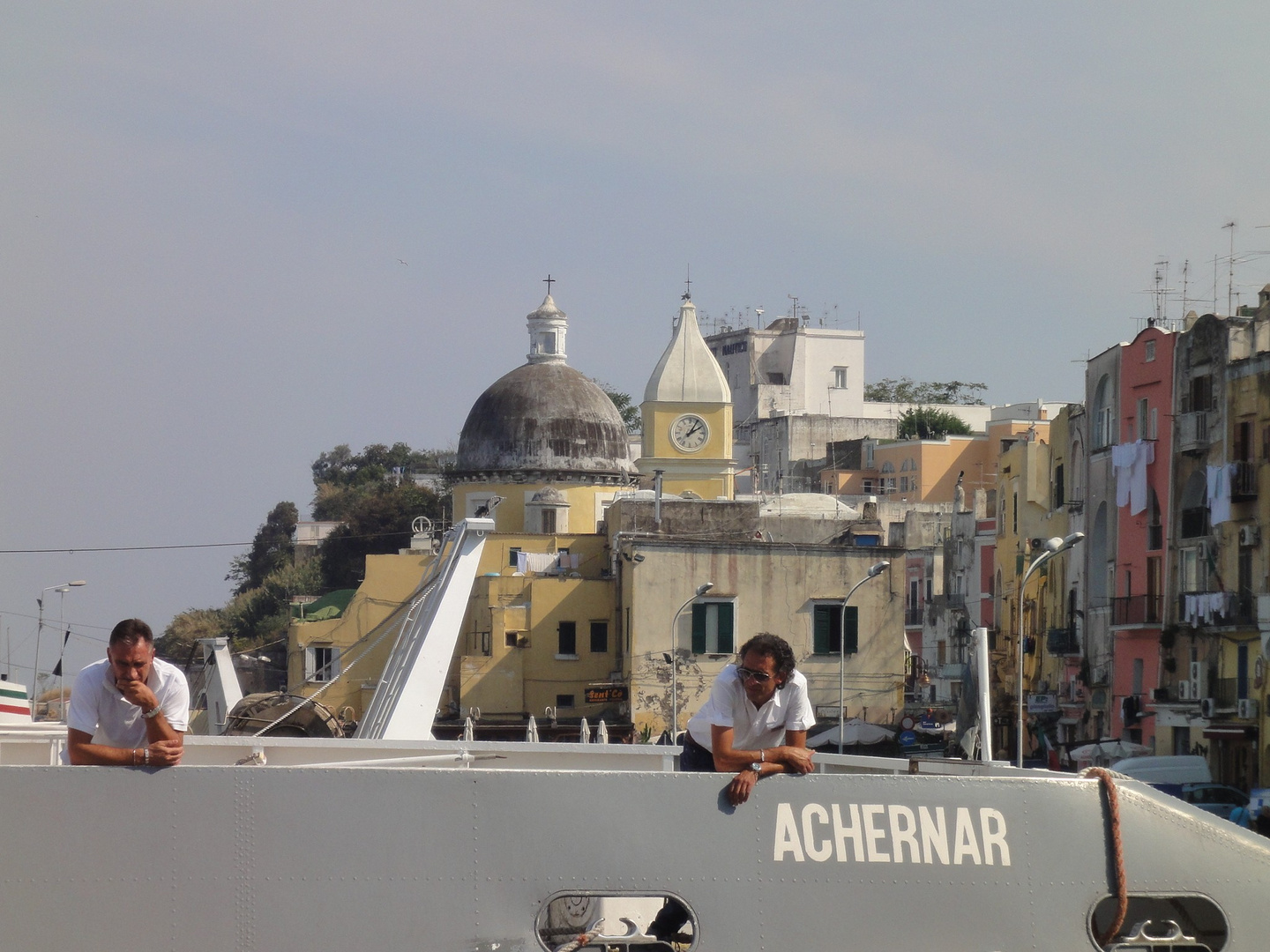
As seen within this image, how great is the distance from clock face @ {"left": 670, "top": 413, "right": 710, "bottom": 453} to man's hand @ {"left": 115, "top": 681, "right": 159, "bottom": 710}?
2875 inches

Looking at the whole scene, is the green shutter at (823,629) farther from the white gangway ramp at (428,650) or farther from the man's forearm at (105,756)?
the man's forearm at (105,756)

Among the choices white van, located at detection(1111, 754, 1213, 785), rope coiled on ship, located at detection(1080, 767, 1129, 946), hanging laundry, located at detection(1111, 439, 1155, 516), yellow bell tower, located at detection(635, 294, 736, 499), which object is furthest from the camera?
yellow bell tower, located at detection(635, 294, 736, 499)

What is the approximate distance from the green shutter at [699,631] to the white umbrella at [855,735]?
14.7ft

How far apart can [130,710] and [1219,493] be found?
3990 centimetres

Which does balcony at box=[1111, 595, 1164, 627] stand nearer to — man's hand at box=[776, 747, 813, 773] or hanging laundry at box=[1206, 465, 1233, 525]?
hanging laundry at box=[1206, 465, 1233, 525]

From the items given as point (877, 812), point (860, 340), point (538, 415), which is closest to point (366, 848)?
point (877, 812)

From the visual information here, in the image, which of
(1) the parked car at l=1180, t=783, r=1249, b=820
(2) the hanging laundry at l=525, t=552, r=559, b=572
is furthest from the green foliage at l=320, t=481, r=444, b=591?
(1) the parked car at l=1180, t=783, r=1249, b=820

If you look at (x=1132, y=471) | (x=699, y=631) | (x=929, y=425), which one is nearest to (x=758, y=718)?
(x=699, y=631)

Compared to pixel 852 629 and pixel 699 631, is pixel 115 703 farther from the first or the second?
pixel 852 629

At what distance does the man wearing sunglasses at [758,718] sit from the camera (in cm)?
935

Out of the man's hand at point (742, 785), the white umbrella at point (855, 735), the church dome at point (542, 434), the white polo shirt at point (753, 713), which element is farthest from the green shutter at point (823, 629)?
the man's hand at point (742, 785)

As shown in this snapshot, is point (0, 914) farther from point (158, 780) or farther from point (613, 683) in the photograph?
point (613, 683)

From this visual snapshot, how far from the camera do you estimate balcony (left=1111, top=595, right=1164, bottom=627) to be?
4878 cm

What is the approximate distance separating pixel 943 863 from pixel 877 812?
1.63 ft
